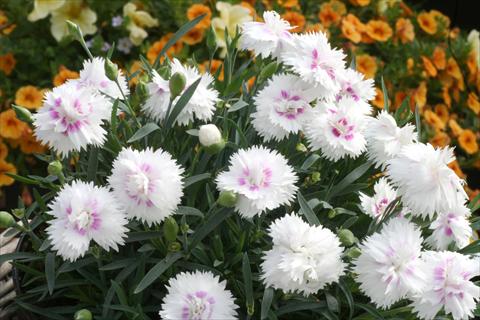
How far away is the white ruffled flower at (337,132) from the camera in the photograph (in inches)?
29.6

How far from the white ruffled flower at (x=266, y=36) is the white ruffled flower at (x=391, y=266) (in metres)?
0.29

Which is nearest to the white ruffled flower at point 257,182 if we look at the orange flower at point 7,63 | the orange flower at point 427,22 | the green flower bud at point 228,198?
the green flower bud at point 228,198

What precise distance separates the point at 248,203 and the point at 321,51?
23 cm

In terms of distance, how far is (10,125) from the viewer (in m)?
1.52

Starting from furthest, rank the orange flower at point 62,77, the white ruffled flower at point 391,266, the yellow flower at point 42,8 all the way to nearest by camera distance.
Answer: the yellow flower at point 42,8 → the orange flower at point 62,77 → the white ruffled flower at point 391,266

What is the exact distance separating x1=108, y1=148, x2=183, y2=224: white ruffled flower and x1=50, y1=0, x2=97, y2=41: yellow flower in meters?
1.04

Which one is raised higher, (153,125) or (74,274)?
(153,125)

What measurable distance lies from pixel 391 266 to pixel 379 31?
1242mm

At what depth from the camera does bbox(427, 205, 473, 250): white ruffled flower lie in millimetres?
750

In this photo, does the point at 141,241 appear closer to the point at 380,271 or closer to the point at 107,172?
the point at 107,172

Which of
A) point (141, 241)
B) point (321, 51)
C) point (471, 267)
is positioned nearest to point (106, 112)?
point (141, 241)

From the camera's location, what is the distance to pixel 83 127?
2.24ft

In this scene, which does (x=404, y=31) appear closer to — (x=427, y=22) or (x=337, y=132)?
(x=427, y=22)

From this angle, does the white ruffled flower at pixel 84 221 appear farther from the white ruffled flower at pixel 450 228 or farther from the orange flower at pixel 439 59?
the orange flower at pixel 439 59
